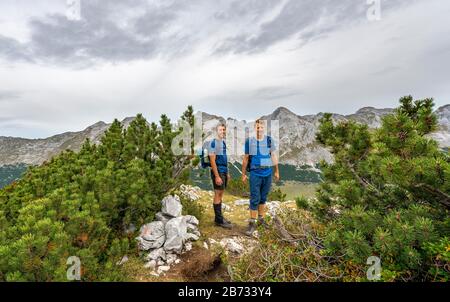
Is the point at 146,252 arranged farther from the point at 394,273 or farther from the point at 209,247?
the point at 394,273

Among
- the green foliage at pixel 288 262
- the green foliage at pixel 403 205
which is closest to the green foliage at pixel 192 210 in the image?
the green foliage at pixel 288 262

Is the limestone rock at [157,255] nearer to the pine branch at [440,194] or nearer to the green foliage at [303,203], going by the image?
the green foliage at [303,203]

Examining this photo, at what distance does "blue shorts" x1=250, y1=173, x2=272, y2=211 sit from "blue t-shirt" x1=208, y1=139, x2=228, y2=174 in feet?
3.02

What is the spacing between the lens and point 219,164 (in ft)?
25.2

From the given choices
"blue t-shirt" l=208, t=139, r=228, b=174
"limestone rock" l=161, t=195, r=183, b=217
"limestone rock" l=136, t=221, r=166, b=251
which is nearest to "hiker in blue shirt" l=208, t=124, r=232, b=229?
"blue t-shirt" l=208, t=139, r=228, b=174

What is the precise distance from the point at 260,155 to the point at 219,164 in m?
1.28

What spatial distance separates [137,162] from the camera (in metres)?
6.39

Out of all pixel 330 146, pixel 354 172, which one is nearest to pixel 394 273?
pixel 354 172

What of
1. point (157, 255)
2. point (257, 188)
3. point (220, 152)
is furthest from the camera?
point (220, 152)

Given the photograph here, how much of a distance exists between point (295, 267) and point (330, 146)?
2.43 metres

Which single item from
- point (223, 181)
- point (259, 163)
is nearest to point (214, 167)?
point (223, 181)

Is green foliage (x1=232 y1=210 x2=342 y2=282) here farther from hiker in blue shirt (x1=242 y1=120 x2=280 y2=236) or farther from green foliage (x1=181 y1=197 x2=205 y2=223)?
green foliage (x1=181 y1=197 x2=205 y2=223)

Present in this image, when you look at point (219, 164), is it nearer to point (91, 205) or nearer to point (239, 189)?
point (91, 205)

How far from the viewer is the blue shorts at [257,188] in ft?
23.6
